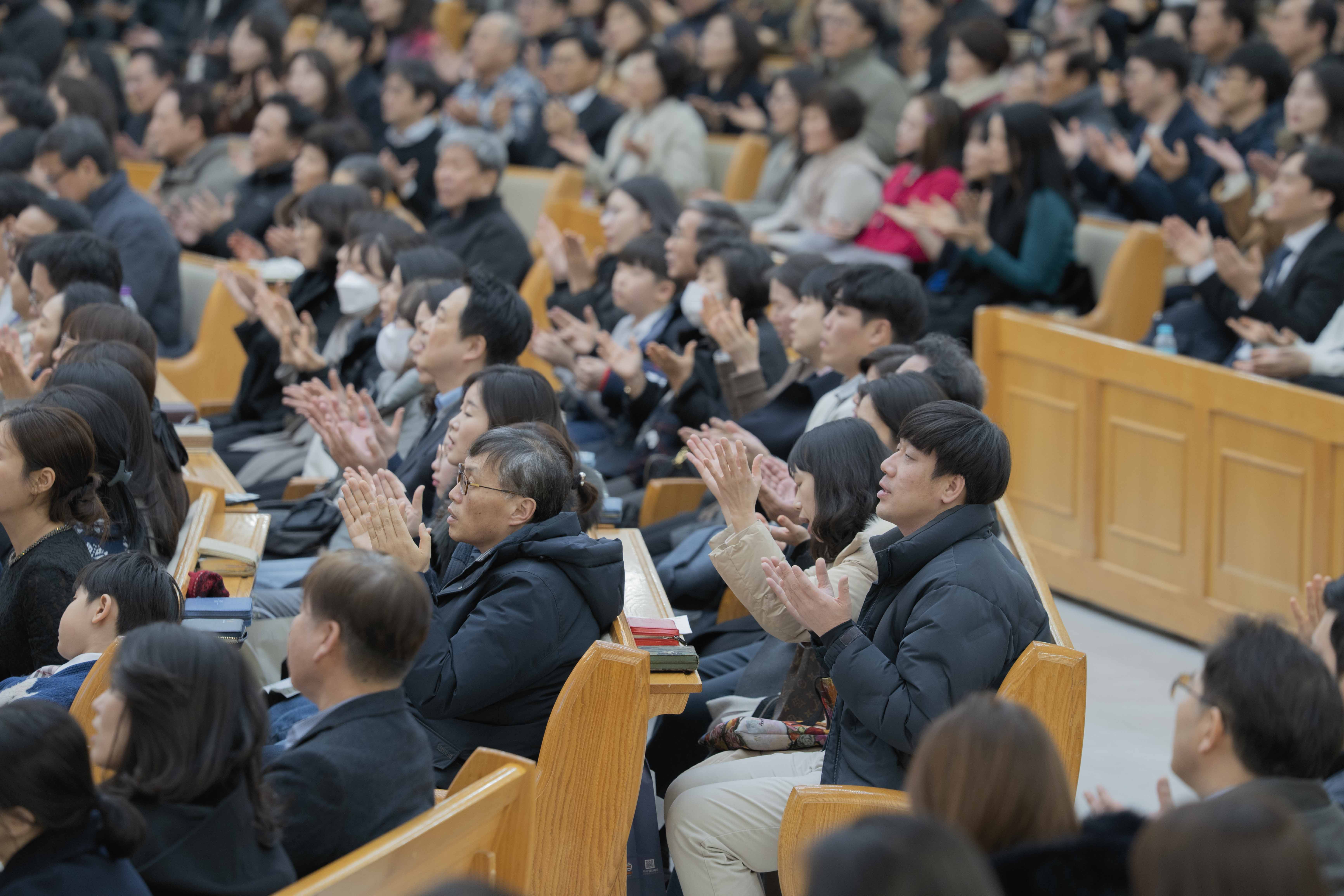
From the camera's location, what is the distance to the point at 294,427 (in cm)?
456

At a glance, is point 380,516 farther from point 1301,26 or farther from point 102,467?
point 1301,26

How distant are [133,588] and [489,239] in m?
3.41

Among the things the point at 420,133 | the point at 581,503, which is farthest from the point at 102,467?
the point at 420,133

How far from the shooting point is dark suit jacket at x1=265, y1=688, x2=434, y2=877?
1.77 m

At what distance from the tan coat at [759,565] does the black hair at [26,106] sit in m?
4.67

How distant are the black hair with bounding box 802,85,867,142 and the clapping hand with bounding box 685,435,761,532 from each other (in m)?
3.35

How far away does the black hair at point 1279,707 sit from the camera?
163cm

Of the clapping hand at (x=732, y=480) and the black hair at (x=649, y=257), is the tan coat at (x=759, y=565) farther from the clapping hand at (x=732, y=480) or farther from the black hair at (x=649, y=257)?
the black hair at (x=649, y=257)

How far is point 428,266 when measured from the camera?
4191mm

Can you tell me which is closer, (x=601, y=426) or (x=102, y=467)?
(x=102, y=467)

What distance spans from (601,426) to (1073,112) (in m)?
3.35

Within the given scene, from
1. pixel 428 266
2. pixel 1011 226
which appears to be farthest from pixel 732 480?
pixel 1011 226

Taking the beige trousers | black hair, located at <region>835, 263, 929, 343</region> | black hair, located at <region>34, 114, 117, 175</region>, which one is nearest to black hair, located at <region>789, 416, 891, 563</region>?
the beige trousers

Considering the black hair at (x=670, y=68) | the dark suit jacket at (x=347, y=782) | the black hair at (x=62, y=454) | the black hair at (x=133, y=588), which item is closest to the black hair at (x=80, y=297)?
the black hair at (x=62, y=454)
